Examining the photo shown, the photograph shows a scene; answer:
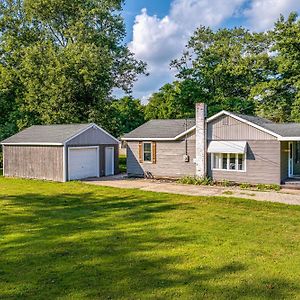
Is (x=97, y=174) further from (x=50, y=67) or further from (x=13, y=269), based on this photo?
(x=13, y=269)

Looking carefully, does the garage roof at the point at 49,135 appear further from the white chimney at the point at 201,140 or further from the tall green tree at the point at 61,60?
the white chimney at the point at 201,140

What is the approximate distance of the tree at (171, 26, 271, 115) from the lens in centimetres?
3403

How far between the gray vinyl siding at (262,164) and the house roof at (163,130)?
12.6 feet

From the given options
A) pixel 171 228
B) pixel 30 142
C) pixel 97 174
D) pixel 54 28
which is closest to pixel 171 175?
pixel 97 174

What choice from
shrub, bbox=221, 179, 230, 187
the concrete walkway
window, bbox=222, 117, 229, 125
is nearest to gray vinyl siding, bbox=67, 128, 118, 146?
the concrete walkway

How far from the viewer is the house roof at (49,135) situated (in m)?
21.3

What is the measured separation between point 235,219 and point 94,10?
2673 cm

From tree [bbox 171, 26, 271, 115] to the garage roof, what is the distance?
55.3 ft

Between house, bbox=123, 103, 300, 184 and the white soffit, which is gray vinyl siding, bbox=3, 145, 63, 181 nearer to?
house, bbox=123, 103, 300, 184

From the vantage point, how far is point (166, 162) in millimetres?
21203

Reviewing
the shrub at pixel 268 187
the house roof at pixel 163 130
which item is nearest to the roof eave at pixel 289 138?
the shrub at pixel 268 187

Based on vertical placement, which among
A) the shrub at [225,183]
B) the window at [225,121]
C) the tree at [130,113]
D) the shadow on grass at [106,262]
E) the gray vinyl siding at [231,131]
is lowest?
the shadow on grass at [106,262]

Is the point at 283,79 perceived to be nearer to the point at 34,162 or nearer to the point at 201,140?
the point at 201,140

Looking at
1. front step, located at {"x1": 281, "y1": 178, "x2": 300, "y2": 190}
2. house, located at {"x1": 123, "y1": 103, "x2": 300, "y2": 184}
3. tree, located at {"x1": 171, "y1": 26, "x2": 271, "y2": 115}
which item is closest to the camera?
front step, located at {"x1": 281, "y1": 178, "x2": 300, "y2": 190}
